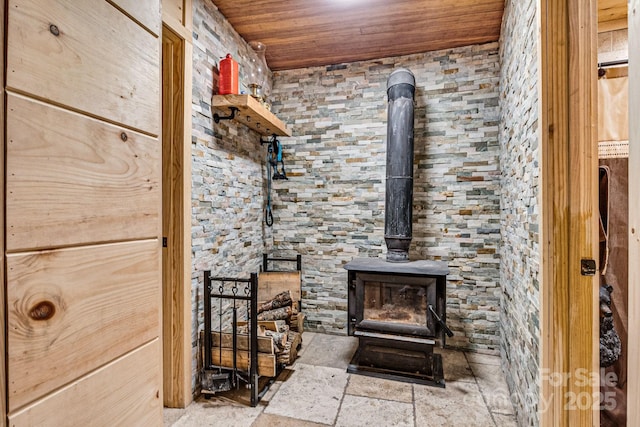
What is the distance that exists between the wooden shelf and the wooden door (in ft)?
3.85

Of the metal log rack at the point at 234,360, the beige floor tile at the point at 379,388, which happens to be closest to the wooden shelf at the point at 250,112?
the metal log rack at the point at 234,360

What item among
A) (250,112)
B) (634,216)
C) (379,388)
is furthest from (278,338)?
(634,216)

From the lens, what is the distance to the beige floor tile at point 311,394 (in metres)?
1.83

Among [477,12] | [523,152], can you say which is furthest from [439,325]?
[477,12]

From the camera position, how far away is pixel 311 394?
202cm

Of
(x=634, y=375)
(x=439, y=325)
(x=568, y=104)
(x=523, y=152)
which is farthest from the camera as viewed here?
(x=439, y=325)

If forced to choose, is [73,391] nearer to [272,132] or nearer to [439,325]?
[439,325]

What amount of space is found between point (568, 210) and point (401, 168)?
1336 mm

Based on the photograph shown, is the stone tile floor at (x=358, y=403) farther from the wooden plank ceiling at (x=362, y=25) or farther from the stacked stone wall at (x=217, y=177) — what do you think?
the wooden plank ceiling at (x=362, y=25)

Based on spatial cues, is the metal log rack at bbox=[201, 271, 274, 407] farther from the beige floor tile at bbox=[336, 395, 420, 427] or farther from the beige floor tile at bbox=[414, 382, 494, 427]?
the beige floor tile at bbox=[414, 382, 494, 427]

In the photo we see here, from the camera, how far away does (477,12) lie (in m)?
2.26

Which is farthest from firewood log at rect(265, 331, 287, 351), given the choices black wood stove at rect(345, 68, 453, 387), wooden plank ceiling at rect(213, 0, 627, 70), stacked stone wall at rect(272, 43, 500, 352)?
wooden plank ceiling at rect(213, 0, 627, 70)

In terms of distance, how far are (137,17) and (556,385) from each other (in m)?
1.90

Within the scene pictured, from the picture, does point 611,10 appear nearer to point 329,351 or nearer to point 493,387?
point 493,387
